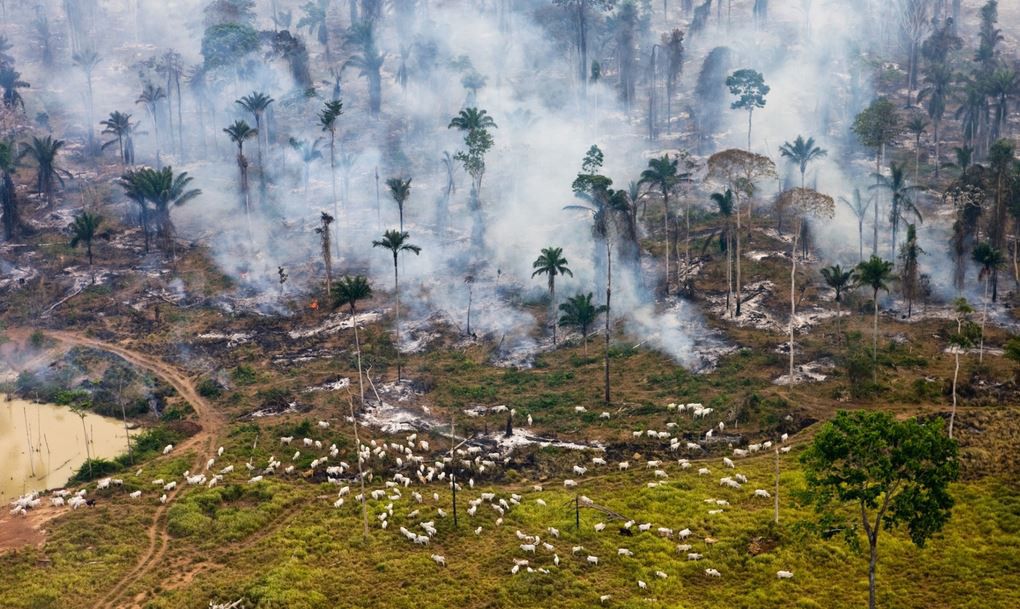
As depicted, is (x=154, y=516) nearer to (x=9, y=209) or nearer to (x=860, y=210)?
(x=9, y=209)

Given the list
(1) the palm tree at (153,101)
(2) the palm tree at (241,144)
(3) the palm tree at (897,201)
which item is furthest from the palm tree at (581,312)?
(1) the palm tree at (153,101)

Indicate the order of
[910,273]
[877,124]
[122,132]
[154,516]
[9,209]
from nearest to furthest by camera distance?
[154,516], [910,273], [877,124], [9,209], [122,132]

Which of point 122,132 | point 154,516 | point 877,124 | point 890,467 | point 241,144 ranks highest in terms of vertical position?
point 122,132

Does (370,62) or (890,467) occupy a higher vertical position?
(370,62)

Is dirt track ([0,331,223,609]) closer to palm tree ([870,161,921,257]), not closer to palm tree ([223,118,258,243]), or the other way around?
palm tree ([223,118,258,243])

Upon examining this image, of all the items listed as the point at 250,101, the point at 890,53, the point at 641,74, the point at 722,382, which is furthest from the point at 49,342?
the point at 890,53

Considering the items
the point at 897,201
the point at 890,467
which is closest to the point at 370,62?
the point at 897,201

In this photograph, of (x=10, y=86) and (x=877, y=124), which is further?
(x=10, y=86)
